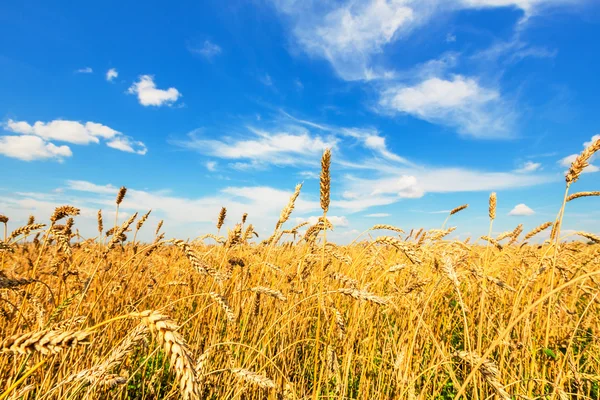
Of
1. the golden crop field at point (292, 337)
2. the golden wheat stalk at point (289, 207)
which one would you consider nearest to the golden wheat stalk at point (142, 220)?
the golden crop field at point (292, 337)

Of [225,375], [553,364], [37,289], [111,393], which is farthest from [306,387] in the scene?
[37,289]

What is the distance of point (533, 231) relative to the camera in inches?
185

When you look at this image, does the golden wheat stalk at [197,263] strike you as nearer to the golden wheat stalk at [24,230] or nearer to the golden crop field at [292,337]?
the golden crop field at [292,337]

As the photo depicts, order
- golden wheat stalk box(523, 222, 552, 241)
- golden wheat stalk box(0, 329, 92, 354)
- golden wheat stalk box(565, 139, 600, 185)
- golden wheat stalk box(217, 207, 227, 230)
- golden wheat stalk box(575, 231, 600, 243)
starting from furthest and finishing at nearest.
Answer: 1. golden wheat stalk box(523, 222, 552, 241)
2. golden wheat stalk box(217, 207, 227, 230)
3. golden wheat stalk box(575, 231, 600, 243)
4. golden wheat stalk box(565, 139, 600, 185)
5. golden wheat stalk box(0, 329, 92, 354)

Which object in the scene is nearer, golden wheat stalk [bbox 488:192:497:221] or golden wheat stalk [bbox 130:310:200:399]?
golden wheat stalk [bbox 130:310:200:399]

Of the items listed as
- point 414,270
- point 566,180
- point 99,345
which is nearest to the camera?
point 566,180

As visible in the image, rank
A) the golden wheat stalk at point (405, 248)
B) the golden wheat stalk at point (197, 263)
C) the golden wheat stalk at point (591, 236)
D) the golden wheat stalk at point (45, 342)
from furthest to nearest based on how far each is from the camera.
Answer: the golden wheat stalk at point (591, 236)
the golden wheat stalk at point (405, 248)
the golden wheat stalk at point (197, 263)
the golden wheat stalk at point (45, 342)

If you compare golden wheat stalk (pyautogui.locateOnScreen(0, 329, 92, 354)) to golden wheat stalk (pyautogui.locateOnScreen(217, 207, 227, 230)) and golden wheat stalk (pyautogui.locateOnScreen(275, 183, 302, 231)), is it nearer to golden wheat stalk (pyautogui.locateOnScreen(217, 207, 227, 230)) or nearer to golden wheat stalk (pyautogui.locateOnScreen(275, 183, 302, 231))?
golden wheat stalk (pyautogui.locateOnScreen(275, 183, 302, 231))

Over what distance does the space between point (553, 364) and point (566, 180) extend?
5.89 feet

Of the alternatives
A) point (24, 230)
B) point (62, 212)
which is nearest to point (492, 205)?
point (62, 212)

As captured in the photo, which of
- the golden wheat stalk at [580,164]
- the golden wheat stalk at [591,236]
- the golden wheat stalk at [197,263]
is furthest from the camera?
the golden wheat stalk at [591,236]

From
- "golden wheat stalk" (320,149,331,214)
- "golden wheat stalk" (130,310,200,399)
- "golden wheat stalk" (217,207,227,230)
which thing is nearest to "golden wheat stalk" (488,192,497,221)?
"golden wheat stalk" (320,149,331,214)

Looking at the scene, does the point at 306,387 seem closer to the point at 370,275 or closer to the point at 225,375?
the point at 225,375

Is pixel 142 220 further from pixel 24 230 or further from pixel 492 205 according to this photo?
pixel 492 205
